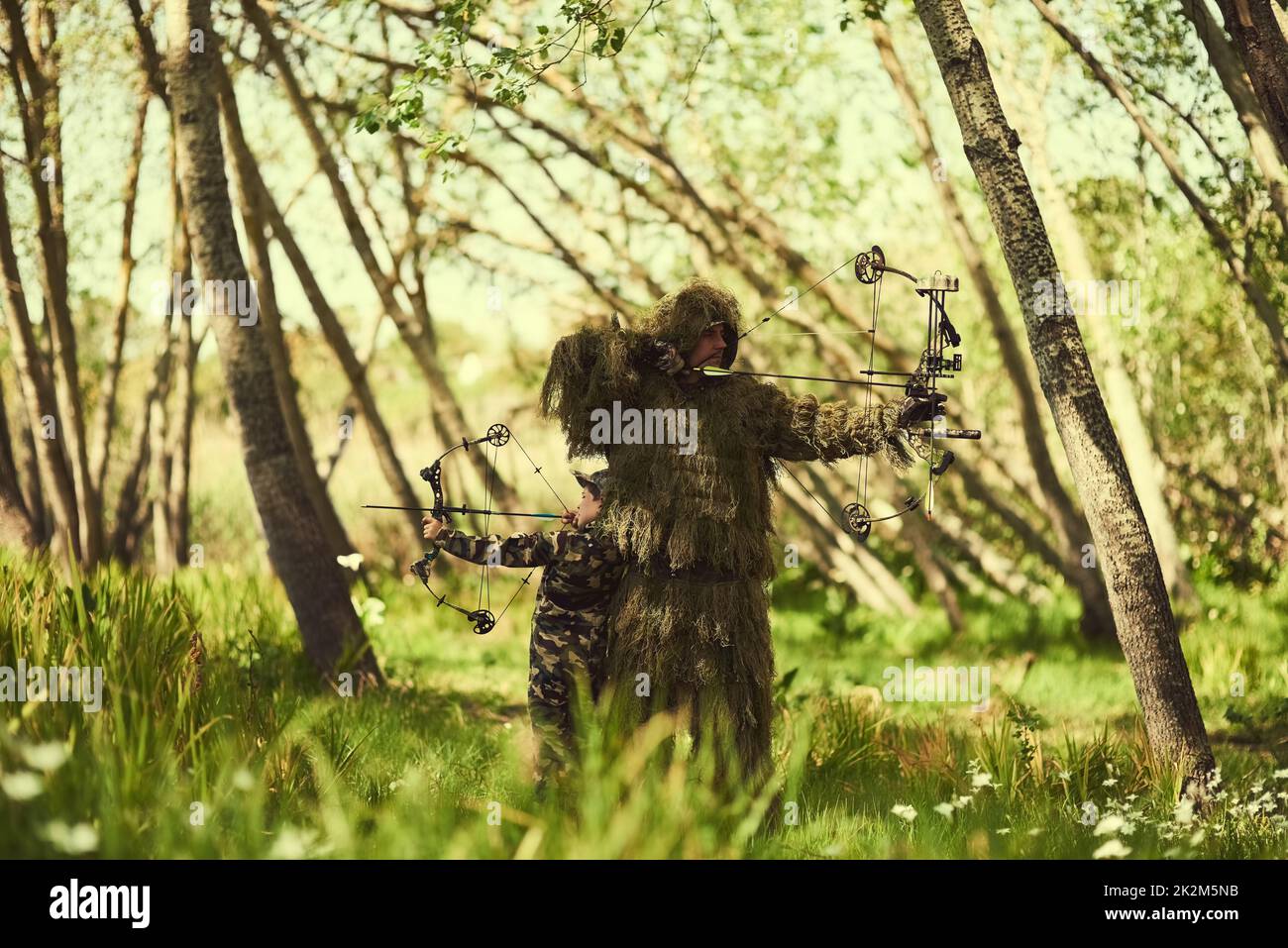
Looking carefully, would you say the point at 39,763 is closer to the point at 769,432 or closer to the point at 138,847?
the point at 138,847

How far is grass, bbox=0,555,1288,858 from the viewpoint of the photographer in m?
3.31

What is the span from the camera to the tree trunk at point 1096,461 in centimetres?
463

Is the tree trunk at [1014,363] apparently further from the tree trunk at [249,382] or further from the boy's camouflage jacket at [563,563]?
the boy's camouflage jacket at [563,563]

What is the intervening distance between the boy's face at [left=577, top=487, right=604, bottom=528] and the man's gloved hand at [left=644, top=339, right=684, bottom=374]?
520 millimetres

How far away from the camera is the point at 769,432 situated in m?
4.44

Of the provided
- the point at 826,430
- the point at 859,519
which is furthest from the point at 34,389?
the point at 859,519

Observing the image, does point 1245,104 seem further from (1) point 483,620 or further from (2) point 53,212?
(2) point 53,212

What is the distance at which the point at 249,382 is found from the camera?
634cm

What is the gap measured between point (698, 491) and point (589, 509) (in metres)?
0.43

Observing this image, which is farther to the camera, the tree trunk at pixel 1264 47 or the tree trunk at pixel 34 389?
the tree trunk at pixel 34 389

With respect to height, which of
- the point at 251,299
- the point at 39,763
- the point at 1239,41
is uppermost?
the point at 1239,41

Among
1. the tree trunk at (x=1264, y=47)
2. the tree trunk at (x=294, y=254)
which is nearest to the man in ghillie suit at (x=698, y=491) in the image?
the tree trunk at (x=1264, y=47)
